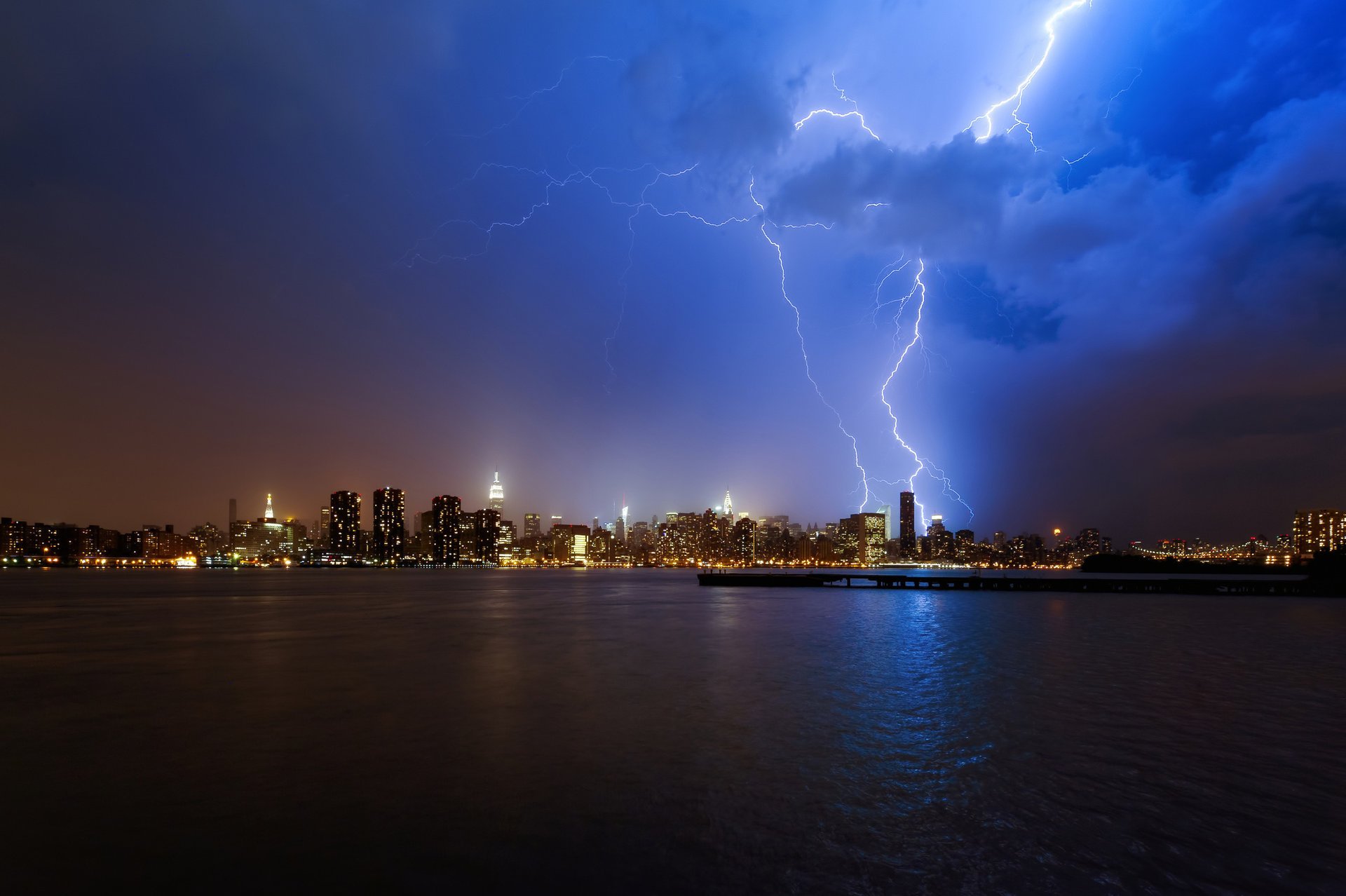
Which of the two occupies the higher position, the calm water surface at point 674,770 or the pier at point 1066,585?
the calm water surface at point 674,770

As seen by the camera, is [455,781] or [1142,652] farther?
[1142,652]

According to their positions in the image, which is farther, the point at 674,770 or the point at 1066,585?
the point at 1066,585

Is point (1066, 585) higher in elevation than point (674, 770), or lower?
lower

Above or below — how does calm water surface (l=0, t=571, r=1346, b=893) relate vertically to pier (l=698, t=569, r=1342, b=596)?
above

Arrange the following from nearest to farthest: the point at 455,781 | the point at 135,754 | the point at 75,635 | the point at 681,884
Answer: the point at 681,884 → the point at 455,781 → the point at 135,754 → the point at 75,635

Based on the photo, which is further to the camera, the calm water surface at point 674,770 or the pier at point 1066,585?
the pier at point 1066,585

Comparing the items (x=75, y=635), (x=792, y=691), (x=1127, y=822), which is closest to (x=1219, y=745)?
(x=1127, y=822)

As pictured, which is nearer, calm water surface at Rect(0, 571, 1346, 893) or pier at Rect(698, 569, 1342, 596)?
calm water surface at Rect(0, 571, 1346, 893)

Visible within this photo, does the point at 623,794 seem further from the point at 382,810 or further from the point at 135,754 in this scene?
the point at 135,754
